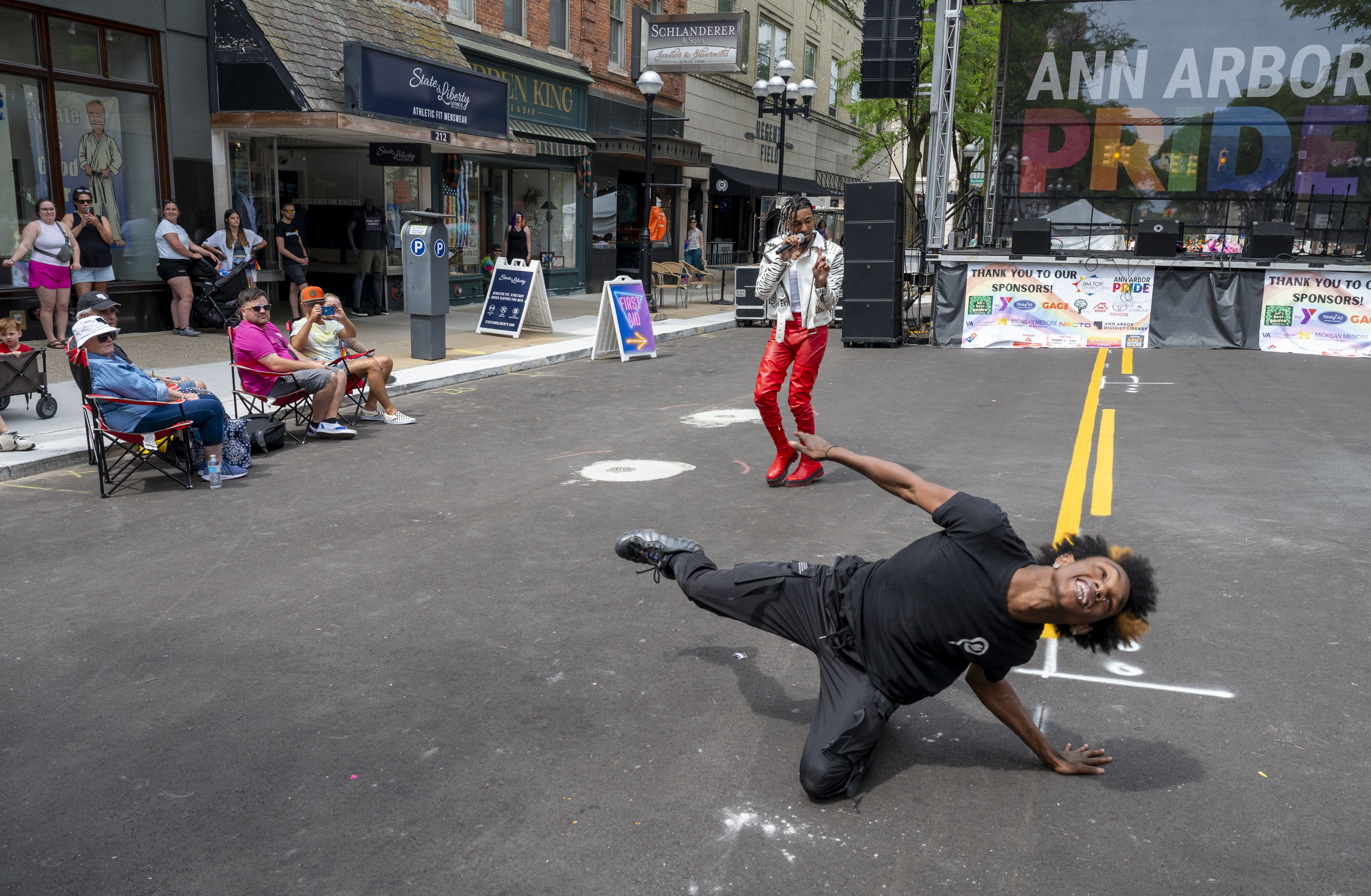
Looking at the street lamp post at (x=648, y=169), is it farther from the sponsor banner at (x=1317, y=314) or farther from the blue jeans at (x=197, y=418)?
the blue jeans at (x=197, y=418)

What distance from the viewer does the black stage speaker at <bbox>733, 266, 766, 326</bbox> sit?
782 inches

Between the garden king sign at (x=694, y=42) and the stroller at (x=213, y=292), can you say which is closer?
the stroller at (x=213, y=292)

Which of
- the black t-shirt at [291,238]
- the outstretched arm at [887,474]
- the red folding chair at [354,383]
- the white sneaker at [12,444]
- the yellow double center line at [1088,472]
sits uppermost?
the black t-shirt at [291,238]

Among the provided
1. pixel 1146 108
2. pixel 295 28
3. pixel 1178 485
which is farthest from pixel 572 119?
pixel 1178 485

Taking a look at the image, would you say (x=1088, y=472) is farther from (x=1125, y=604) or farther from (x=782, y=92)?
(x=782, y=92)

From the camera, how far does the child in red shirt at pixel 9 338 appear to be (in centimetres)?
850

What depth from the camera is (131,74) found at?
45.1 feet

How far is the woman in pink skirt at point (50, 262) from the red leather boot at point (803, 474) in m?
8.52

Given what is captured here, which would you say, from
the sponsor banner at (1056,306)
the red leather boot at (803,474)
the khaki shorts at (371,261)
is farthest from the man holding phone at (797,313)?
the khaki shorts at (371,261)

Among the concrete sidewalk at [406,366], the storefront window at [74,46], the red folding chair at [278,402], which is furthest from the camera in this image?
the storefront window at [74,46]

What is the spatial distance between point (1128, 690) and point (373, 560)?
3.88m

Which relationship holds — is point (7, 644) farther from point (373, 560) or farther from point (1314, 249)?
point (1314, 249)

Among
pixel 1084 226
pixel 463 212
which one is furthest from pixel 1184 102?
pixel 463 212

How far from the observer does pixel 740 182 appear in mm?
32188
